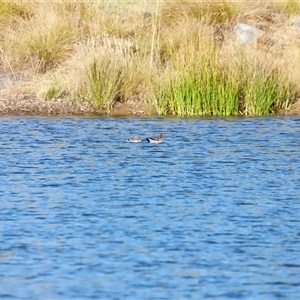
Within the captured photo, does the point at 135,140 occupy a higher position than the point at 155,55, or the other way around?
the point at 155,55

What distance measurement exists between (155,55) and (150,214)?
1059cm

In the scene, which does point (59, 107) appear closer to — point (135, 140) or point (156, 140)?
point (135, 140)

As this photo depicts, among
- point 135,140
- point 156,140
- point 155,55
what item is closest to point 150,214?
point 156,140

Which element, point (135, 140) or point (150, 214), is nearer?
point (150, 214)

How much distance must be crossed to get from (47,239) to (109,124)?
9002 millimetres

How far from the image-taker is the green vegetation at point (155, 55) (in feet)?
66.9

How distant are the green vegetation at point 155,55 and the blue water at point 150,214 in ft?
5.89

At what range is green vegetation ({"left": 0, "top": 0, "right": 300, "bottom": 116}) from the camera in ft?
66.9

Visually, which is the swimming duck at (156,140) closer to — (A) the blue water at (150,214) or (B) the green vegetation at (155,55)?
(A) the blue water at (150,214)

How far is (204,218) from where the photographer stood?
1167 cm

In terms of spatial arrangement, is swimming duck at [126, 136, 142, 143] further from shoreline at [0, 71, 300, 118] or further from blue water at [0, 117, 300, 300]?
shoreline at [0, 71, 300, 118]

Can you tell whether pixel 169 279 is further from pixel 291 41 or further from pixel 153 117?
pixel 291 41

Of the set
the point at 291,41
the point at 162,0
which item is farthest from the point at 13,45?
the point at 291,41

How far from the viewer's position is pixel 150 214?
38.9 feet
